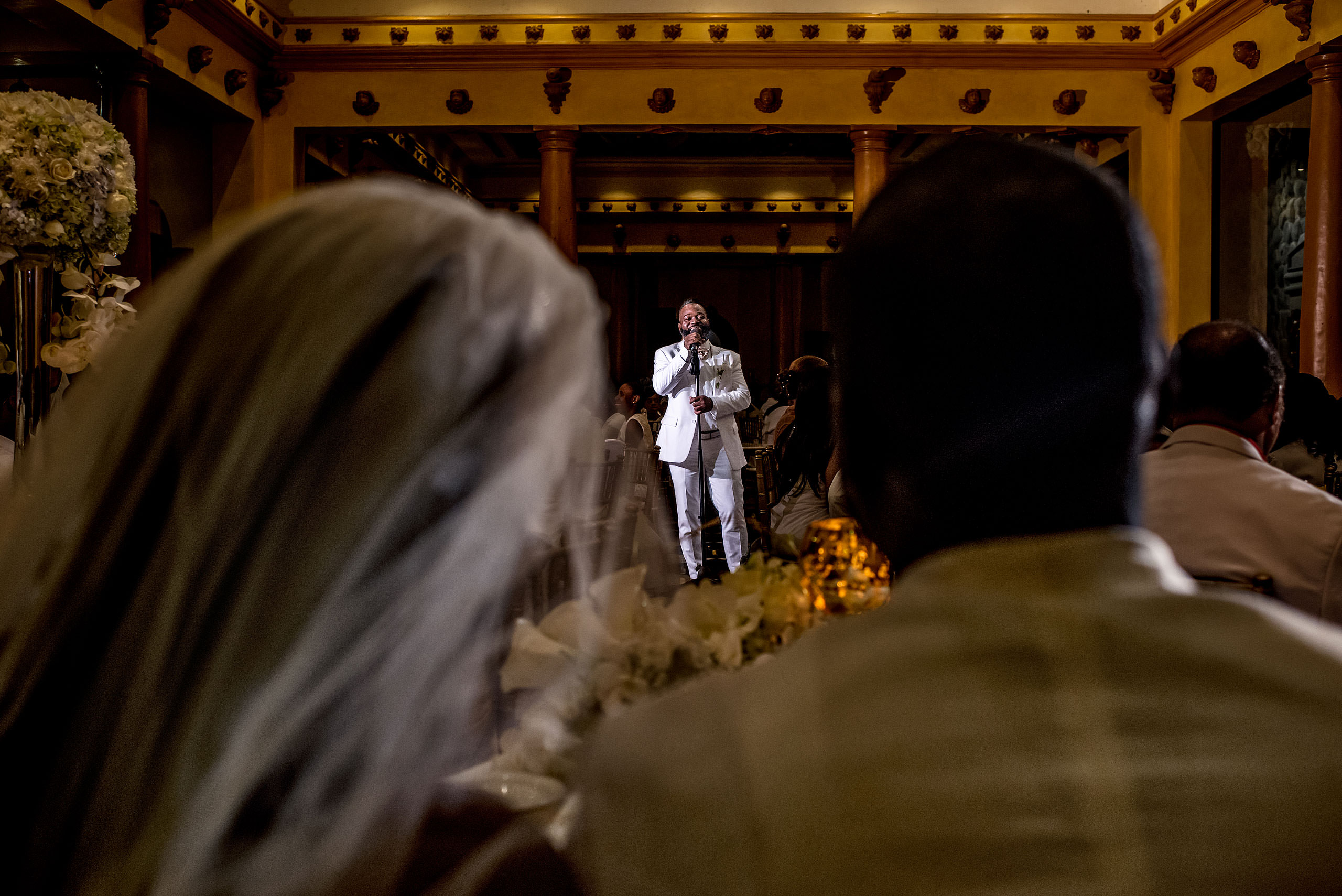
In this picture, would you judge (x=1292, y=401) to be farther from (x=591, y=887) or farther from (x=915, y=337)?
(x=591, y=887)

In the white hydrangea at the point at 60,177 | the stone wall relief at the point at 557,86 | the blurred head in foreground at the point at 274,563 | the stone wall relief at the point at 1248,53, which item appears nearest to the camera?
the blurred head in foreground at the point at 274,563

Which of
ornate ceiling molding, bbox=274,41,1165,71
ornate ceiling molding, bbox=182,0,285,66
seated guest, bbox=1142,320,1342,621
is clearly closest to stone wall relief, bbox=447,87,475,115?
ornate ceiling molding, bbox=274,41,1165,71

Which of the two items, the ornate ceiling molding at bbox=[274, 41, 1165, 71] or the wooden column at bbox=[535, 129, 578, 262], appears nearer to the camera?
the ornate ceiling molding at bbox=[274, 41, 1165, 71]

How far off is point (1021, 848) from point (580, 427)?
1.13 ft

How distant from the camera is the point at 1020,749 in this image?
0.56 meters

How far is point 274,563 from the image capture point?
50 centimetres

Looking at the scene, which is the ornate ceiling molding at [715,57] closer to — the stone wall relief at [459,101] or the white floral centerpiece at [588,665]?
the stone wall relief at [459,101]

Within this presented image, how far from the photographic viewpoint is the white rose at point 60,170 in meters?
2.39

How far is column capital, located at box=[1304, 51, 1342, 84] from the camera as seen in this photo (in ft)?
20.0

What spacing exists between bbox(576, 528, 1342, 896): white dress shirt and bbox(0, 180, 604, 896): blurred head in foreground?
142mm

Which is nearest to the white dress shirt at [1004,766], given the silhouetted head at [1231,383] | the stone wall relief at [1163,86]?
the silhouetted head at [1231,383]

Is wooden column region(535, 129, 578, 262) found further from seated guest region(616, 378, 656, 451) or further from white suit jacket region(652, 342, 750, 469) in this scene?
white suit jacket region(652, 342, 750, 469)

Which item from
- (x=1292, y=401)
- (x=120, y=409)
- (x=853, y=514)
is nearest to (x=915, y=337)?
(x=853, y=514)

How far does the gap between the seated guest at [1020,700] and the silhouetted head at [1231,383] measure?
1579 millimetres
